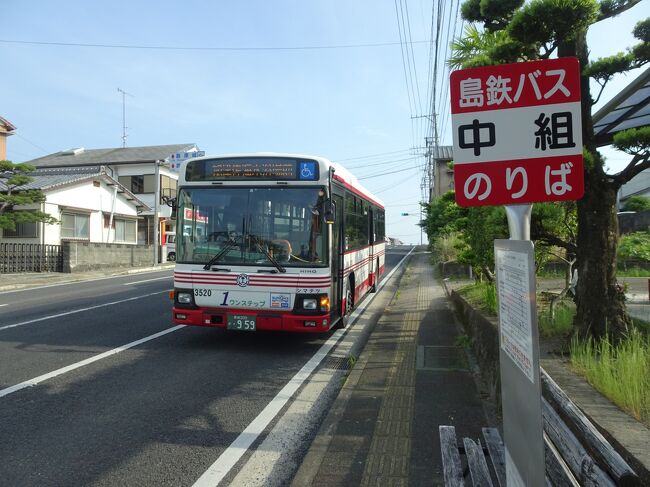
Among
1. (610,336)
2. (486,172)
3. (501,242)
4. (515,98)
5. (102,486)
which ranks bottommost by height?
(102,486)

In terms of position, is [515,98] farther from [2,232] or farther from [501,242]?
[2,232]

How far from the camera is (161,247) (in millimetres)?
35062

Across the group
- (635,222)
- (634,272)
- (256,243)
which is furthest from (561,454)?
(635,222)

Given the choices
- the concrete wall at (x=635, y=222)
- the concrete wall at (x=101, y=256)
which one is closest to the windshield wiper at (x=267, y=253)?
Answer: the concrete wall at (x=635, y=222)

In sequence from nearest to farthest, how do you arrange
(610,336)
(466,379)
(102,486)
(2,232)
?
(102,486) < (610,336) < (466,379) < (2,232)

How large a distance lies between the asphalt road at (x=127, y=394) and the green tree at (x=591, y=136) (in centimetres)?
361

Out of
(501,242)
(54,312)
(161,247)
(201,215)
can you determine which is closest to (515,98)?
(501,242)

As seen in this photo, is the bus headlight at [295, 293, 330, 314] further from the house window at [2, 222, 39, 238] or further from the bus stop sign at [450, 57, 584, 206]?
the house window at [2, 222, 39, 238]

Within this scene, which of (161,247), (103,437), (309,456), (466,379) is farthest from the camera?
(161,247)

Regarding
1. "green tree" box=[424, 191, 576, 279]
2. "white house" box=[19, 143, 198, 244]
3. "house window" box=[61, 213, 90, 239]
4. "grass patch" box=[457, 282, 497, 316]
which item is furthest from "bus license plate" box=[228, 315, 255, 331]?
"white house" box=[19, 143, 198, 244]

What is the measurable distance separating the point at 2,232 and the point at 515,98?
29463 mm

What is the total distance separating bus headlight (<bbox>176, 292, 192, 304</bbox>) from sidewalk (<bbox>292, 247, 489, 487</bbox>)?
2694 mm

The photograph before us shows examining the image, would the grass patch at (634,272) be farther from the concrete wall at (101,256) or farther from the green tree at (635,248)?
the concrete wall at (101,256)

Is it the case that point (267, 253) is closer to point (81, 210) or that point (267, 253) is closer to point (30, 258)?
point (30, 258)
